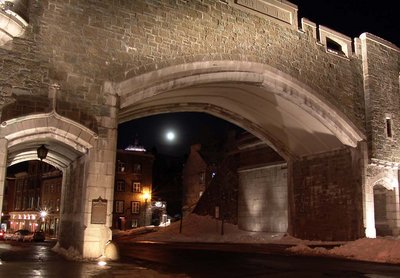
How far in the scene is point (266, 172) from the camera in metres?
27.5

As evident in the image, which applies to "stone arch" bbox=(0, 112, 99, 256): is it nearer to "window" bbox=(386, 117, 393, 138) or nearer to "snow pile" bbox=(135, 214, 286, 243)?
"snow pile" bbox=(135, 214, 286, 243)

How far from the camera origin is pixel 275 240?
2305cm

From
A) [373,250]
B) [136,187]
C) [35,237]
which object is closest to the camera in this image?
[373,250]

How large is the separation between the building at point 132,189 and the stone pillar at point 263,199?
22.8m

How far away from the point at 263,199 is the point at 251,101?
363 inches

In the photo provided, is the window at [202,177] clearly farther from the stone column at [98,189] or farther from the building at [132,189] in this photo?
the stone column at [98,189]

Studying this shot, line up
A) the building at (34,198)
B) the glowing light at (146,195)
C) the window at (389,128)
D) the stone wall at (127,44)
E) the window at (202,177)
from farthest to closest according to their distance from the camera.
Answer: the glowing light at (146,195), the building at (34,198), the window at (202,177), the window at (389,128), the stone wall at (127,44)

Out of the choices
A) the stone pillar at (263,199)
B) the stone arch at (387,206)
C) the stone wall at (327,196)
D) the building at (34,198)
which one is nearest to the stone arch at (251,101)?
the stone wall at (327,196)

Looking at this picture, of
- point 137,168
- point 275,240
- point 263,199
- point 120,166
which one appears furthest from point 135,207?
point 275,240

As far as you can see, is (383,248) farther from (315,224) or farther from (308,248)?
(315,224)

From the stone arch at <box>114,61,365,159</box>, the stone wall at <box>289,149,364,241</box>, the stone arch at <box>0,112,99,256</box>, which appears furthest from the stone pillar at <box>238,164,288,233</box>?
the stone arch at <box>0,112,99,256</box>

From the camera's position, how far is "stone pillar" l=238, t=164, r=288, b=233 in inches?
1024

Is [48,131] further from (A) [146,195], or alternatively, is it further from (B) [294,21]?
(A) [146,195]

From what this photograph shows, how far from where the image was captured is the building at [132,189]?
5066cm
